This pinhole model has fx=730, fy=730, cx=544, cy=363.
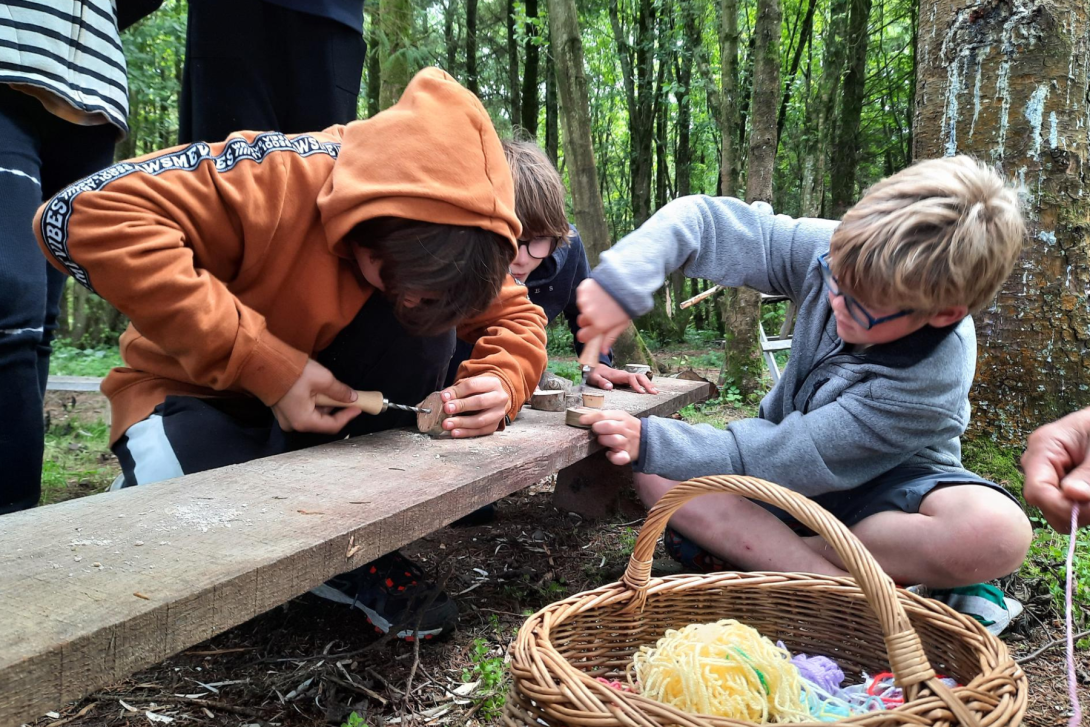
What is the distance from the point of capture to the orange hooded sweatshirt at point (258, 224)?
1501 mm

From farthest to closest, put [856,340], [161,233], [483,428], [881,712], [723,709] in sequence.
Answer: [483,428] → [856,340] → [161,233] → [723,709] → [881,712]

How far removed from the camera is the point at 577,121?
20.8ft

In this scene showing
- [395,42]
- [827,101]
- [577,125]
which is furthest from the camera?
[827,101]

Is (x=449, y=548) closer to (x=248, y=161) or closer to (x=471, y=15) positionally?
(x=248, y=161)

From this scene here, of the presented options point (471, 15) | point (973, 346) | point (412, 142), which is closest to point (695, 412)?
point (973, 346)

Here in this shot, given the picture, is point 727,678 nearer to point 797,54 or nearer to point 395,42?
point 395,42

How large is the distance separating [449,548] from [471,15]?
1093 cm

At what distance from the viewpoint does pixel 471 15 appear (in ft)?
37.7

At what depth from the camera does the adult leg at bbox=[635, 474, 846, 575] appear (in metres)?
1.96

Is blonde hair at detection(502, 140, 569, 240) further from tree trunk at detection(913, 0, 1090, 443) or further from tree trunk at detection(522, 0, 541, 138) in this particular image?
tree trunk at detection(522, 0, 541, 138)

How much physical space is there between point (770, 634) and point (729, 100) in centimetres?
669

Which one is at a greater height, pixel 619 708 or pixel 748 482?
pixel 748 482

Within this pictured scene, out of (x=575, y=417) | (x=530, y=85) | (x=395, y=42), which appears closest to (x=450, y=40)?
(x=530, y=85)

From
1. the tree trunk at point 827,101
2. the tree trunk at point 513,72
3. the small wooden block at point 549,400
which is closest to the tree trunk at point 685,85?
the tree trunk at point 827,101
